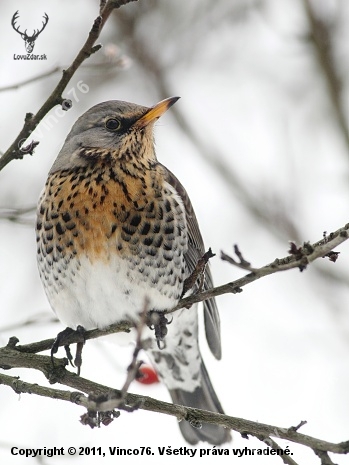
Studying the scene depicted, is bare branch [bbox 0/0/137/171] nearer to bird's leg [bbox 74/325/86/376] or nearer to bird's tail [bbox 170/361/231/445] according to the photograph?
bird's leg [bbox 74/325/86/376]

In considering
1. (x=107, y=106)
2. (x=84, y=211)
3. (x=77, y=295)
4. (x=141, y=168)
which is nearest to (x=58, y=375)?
(x=77, y=295)

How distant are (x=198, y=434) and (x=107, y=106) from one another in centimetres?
286

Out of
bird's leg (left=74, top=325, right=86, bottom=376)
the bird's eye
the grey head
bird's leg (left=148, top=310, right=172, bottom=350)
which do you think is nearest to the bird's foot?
bird's leg (left=74, top=325, right=86, bottom=376)

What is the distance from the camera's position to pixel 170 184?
5.24 metres

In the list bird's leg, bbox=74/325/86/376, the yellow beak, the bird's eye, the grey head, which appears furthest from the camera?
the bird's eye

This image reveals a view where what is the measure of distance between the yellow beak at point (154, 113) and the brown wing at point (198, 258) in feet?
1.33

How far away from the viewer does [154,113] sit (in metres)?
5.13

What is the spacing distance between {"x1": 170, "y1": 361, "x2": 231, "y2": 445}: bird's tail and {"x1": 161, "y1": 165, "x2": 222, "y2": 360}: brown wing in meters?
0.42

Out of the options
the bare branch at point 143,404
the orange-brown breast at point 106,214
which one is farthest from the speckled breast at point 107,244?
the bare branch at point 143,404

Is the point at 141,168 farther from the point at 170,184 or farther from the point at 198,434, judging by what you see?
the point at 198,434

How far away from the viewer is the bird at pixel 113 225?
4.75 meters

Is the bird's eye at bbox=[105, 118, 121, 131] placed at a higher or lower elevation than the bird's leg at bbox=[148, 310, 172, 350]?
higher

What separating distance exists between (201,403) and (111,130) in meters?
2.54

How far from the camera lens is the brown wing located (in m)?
5.29
